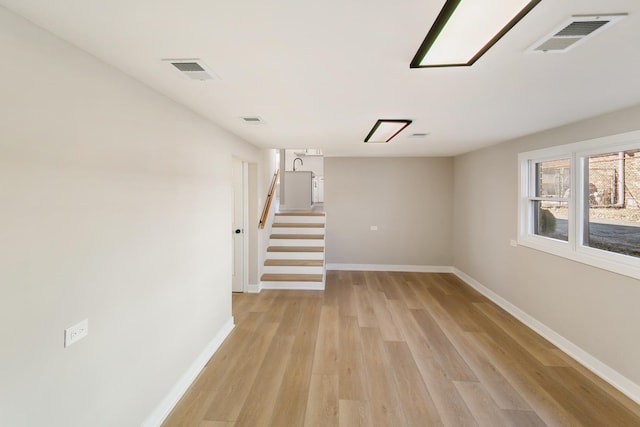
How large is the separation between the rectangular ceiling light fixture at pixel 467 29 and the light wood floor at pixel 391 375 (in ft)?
8.01

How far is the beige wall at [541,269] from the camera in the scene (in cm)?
258

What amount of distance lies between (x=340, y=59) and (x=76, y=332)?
199 centimetres

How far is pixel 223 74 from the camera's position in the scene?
185 cm

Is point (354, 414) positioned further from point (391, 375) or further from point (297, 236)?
point (297, 236)

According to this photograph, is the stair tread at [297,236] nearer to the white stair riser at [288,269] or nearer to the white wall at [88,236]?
the white stair riser at [288,269]

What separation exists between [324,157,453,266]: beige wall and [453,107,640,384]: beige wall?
0.37 metres

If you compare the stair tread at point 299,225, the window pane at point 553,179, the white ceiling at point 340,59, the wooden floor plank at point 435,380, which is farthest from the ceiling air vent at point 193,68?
the stair tread at point 299,225

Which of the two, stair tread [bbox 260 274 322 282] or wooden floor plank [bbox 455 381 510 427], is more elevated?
stair tread [bbox 260 274 322 282]

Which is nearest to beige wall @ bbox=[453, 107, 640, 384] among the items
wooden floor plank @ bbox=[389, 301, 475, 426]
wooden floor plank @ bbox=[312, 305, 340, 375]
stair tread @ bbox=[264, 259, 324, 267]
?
wooden floor plank @ bbox=[389, 301, 475, 426]

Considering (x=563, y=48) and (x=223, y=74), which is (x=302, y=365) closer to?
(x=223, y=74)

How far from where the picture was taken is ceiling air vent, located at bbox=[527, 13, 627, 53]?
125cm

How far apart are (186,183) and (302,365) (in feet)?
6.68

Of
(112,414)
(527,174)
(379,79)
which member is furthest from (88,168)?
(527,174)

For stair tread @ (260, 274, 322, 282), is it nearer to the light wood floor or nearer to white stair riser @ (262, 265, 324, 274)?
white stair riser @ (262, 265, 324, 274)
